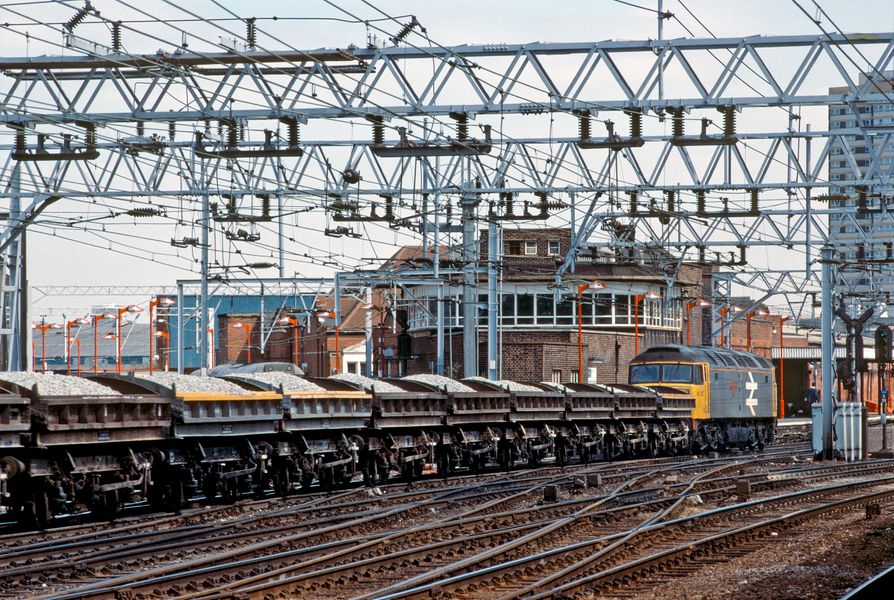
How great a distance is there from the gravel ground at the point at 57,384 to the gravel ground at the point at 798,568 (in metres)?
8.52

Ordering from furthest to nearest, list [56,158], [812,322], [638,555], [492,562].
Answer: [812,322], [56,158], [638,555], [492,562]

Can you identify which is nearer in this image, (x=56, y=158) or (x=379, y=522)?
(x=379, y=522)

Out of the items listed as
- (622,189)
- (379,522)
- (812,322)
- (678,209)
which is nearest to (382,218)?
(622,189)

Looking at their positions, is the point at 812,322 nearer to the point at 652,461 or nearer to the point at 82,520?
the point at 652,461

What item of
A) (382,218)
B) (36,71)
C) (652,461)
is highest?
(36,71)

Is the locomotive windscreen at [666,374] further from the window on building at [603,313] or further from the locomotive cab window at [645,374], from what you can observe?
the window on building at [603,313]

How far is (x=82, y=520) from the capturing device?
1917cm

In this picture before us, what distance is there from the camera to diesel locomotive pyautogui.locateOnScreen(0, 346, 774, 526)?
17609mm

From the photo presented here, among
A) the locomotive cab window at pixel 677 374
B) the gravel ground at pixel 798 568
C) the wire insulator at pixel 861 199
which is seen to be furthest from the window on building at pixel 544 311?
the gravel ground at pixel 798 568

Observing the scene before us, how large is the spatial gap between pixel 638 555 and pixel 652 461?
21688mm

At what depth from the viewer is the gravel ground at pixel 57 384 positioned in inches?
703

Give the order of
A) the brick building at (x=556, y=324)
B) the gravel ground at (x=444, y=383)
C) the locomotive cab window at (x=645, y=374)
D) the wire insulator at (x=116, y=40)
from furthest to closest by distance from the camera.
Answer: the brick building at (x=556, y=324) < the locomotive cab window at (x=645, y=374) < the gravel ground at (x=444, y=383) < the wire insulator at (x=116, y=40)

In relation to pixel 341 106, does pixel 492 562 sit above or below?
below

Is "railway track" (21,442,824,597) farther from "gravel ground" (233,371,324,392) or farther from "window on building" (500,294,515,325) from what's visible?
"window on building" (500,294,515,325)
